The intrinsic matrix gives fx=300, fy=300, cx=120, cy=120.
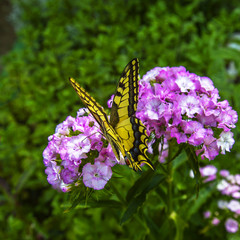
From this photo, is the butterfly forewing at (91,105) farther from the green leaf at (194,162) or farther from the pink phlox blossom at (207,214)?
the pink phlox blossom at (207,214)

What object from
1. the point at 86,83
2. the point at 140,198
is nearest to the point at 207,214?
the point at 140,198

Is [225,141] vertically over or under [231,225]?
over

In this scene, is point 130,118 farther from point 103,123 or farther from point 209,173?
point 209,173

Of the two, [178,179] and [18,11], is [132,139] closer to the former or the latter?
[178,179]

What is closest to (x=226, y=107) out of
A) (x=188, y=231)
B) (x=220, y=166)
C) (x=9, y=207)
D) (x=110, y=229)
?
(x=220, y=166)

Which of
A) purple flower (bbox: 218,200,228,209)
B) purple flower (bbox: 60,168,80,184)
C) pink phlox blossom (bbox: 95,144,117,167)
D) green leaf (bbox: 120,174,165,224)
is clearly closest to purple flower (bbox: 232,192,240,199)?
purple flower (bbox: 218,200,228,209)

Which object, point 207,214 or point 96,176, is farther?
point 207,214

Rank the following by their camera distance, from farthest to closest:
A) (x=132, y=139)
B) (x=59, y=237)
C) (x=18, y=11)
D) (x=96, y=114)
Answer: (x=18, y=11) → (x=59, y=237) → (x=132, y=139) → (x=96, y=114)
